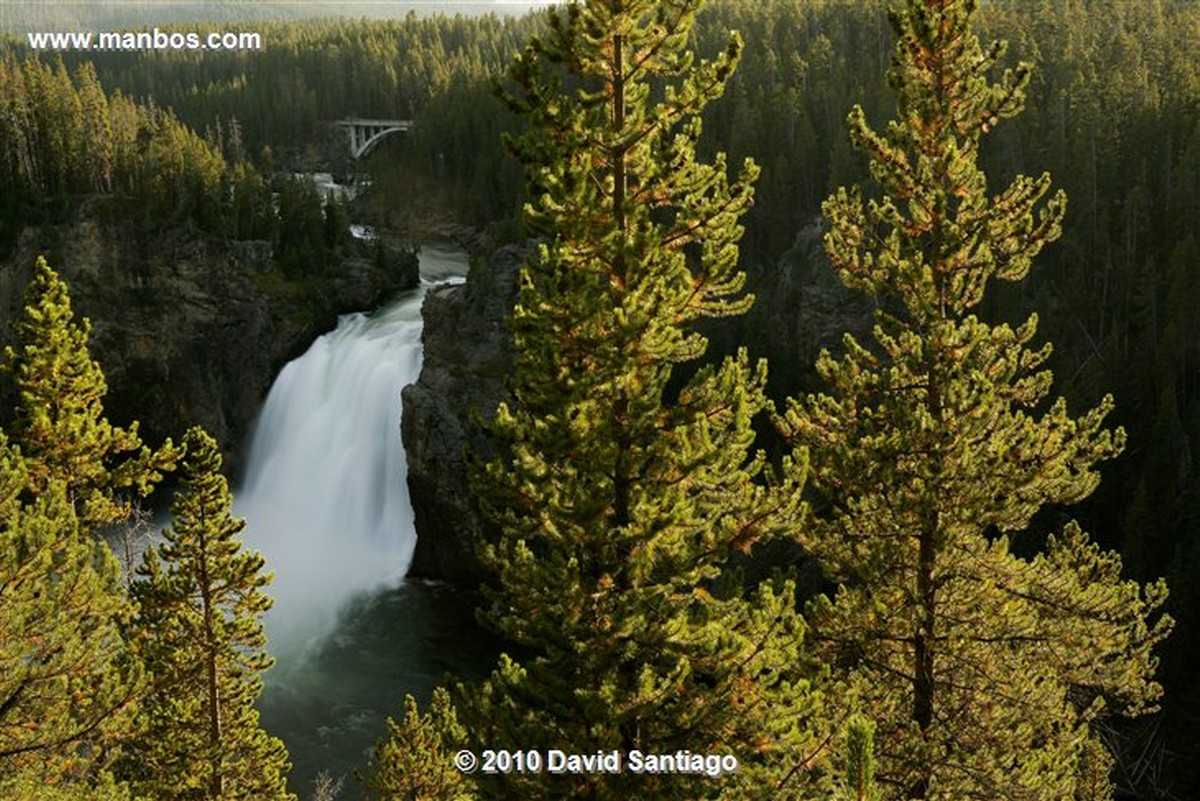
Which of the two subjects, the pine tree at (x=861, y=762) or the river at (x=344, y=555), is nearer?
the pine tree at (x=861, y=762)

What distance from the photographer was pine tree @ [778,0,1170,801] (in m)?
13.4

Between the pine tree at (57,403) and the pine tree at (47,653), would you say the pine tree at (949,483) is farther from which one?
the pine tree at (57,403)

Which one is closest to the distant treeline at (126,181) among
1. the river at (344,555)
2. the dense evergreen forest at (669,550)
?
the river at (344,555)

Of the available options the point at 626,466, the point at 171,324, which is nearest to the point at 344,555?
the point at 171,324

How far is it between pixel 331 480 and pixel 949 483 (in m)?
48.3

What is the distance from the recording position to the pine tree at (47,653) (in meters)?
14.2

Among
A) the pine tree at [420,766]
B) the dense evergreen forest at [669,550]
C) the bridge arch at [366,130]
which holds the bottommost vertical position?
the pine tree at [420,766]

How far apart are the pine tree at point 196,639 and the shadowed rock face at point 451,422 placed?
87.0 feet

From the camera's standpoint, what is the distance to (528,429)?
12164 mm

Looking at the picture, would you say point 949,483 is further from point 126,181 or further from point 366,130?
point 366,130

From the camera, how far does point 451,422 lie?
50.2m

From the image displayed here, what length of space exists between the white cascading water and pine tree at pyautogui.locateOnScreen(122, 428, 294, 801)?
23.2 metres

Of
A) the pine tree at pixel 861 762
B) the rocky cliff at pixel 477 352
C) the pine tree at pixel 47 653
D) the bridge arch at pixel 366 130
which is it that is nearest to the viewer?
the pine tree at pixel 861 762

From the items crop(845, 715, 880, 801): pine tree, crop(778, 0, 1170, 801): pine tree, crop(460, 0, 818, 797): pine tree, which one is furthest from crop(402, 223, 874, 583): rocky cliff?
crop(845, 715, 880, 801): pine tree
